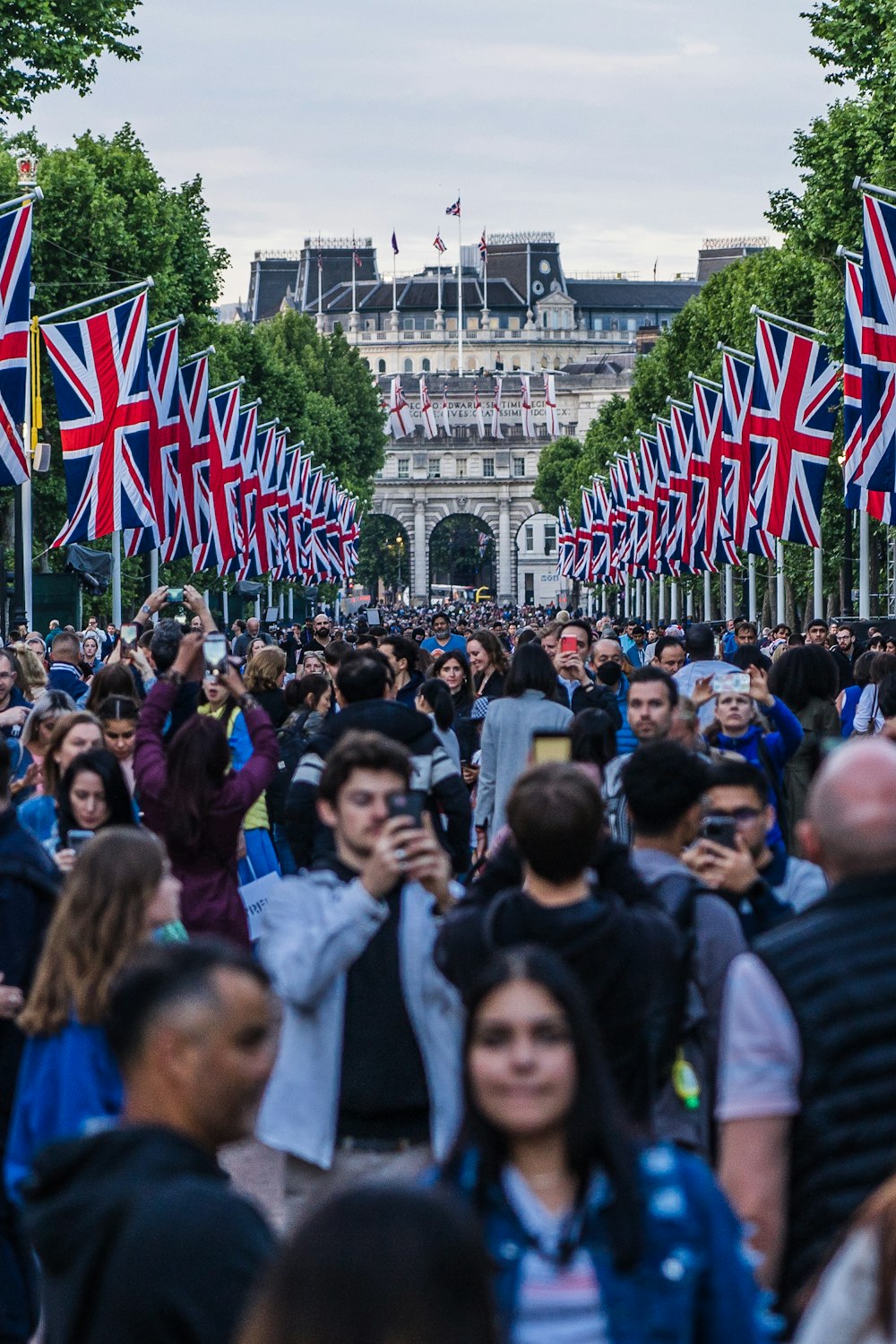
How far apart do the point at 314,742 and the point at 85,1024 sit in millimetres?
2854

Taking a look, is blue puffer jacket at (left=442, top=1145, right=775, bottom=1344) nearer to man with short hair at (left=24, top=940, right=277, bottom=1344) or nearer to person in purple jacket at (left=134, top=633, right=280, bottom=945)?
man with short hair at (left=24, top=940, right=277, bottom=1344)

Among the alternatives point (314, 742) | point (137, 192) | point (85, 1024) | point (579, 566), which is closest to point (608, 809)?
point (314, 742)

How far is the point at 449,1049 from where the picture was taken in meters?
5.15

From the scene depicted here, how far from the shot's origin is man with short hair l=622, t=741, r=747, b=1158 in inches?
201

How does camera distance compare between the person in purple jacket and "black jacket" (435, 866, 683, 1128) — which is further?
the person in purple jacket

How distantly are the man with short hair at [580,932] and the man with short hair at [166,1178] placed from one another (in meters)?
1.01

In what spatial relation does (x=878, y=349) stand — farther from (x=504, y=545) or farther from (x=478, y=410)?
(x=504, y=545)

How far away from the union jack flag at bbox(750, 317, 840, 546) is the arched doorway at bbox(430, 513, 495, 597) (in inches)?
5236

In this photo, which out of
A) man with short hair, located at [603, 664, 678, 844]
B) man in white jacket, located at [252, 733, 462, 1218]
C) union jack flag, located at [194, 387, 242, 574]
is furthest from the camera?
union jack flag, located at [194, 387, 242, 574]

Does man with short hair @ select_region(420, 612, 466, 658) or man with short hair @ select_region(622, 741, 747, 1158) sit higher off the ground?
man with short hair @ select_region(420, 612, 466, 658)

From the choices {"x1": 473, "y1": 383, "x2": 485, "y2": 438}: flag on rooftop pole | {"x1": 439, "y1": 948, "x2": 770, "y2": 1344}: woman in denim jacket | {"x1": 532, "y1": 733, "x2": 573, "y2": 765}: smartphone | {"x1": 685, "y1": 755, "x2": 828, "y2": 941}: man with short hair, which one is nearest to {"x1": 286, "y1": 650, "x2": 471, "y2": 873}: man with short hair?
→ {"x1": 532, "y1": 733, "x2": 573, "y2": 765}: smartphone

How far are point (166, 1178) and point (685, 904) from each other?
2196 millimetres

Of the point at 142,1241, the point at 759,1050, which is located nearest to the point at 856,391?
the point at 759,1050

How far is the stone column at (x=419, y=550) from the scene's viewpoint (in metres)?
159
